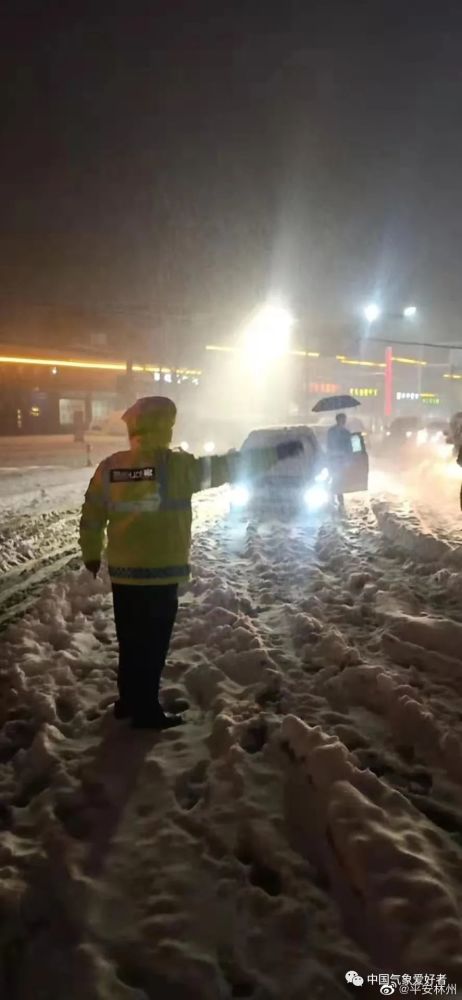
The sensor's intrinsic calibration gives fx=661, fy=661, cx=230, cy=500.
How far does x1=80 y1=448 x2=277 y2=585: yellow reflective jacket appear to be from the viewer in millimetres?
3967

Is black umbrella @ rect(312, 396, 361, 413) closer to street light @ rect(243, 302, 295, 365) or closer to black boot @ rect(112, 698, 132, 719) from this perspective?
black boot @ rect(112, 698, 132, 719)

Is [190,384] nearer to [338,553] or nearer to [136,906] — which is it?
[338,553]

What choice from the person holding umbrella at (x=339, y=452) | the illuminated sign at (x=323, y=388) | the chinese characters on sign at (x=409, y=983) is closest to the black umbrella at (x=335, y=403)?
Answer: the person holding umbrella at (x=339, y=452)

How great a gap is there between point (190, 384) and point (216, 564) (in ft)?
131

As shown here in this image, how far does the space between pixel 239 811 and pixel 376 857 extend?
2.38 feet

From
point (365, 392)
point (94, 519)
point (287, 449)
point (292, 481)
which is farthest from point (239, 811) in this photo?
point (365, 392)

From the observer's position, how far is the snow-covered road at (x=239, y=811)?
7.47ft

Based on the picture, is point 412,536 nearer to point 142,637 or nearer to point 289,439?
point 289,439

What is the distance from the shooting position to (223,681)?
4.70 m

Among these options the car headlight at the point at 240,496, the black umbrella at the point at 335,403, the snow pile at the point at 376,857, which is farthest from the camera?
the black umbrella at the point at 335,403

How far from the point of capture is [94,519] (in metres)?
4.16

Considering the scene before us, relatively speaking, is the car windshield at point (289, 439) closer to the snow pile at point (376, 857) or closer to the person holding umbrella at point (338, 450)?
the person holding umbrella at point (338, 450)

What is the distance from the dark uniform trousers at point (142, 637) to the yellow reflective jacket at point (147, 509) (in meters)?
0.09

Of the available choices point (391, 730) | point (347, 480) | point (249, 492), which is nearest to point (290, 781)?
point (391, 730)
